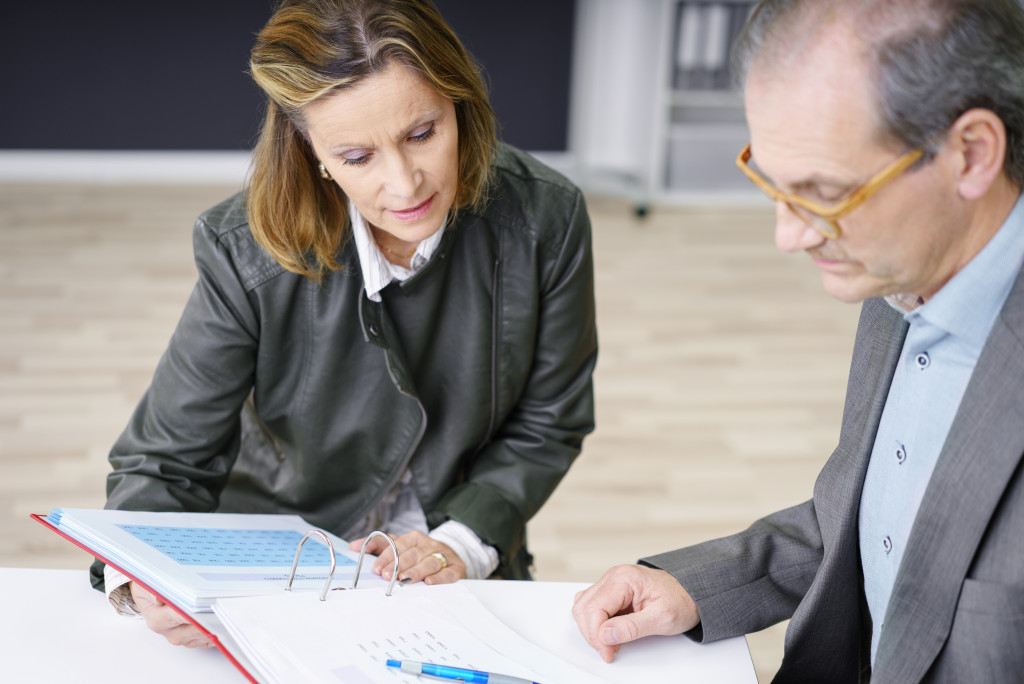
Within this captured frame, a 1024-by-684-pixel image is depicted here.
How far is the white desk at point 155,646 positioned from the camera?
1.07 metres

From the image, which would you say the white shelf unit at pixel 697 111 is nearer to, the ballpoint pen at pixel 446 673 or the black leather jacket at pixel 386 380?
the black leather jacket at pixel 386 380

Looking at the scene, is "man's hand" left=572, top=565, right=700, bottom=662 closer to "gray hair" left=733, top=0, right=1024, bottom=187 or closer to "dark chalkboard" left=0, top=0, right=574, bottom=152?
"gray hair" left=733, top=0, right=1024, bottom=187

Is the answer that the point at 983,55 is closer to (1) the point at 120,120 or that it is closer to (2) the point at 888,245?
(2) the point at 888,245

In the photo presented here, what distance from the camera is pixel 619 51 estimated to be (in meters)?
5.18

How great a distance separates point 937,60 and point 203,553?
87 centimetres

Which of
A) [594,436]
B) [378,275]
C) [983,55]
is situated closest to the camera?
[983,55]

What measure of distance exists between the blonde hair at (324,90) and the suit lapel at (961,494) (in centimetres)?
72

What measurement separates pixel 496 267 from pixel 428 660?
0.66m

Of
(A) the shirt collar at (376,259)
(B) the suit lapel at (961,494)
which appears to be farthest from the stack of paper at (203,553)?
(B) the suit lapel at (961,494)

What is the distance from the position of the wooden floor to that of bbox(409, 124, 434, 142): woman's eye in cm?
144

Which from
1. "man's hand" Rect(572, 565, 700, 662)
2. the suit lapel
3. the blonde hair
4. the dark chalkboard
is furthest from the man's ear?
the dark chalkboard

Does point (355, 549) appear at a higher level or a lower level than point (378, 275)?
lower

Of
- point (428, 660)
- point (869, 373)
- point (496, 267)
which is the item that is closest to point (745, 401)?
point (496, 267)

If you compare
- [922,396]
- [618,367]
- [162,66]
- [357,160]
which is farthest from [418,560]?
[162,66]
